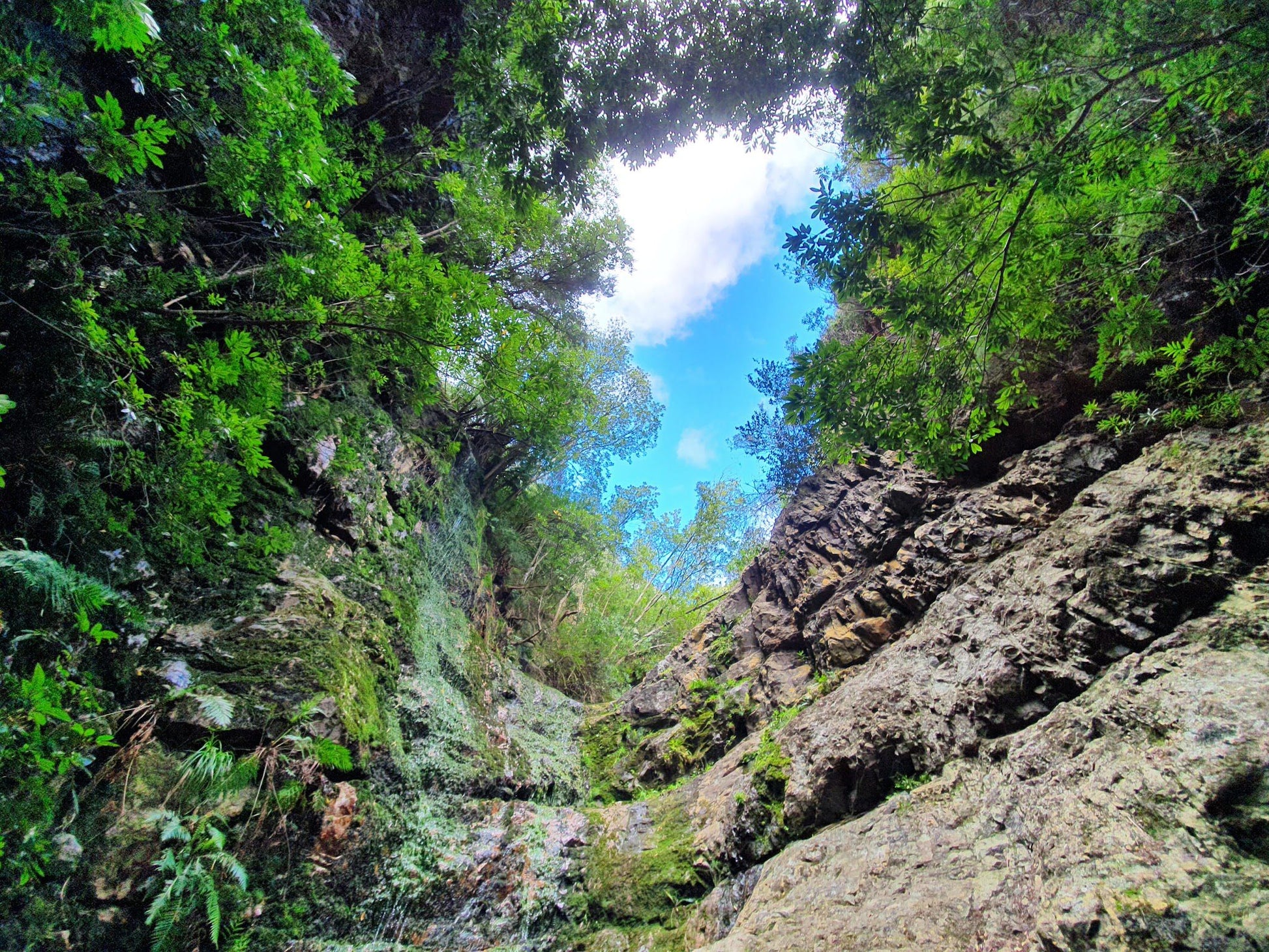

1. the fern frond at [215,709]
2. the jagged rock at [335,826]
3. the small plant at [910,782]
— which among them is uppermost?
the fern frond at [215,709]

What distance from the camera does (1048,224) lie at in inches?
184

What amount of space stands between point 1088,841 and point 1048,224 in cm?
509

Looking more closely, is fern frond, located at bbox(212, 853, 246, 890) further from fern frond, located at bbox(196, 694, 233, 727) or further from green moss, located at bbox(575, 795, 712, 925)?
green moss, located at bbox(575, 795, 712, 925)

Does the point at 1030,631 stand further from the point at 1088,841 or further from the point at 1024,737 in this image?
the point at 1088,841

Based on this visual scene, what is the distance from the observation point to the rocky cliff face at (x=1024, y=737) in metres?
2.64

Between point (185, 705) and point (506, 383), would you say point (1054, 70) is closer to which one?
point (506, 383)

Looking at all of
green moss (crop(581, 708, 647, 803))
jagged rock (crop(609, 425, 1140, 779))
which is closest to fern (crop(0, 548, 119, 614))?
jagged rock (crop(609, 425, 1140, 779))

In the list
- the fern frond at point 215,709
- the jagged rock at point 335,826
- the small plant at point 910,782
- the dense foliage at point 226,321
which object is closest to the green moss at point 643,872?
the small plant at point 910,782

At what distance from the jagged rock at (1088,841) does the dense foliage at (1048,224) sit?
8.72ft

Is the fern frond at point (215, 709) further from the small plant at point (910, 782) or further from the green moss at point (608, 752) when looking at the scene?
the green moss at point (608, 752)

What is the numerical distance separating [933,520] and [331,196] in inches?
347

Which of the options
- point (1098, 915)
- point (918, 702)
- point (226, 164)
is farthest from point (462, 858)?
point (226, 164)

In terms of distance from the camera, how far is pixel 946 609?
5.94 metres

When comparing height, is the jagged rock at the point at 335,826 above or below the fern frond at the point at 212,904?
above
